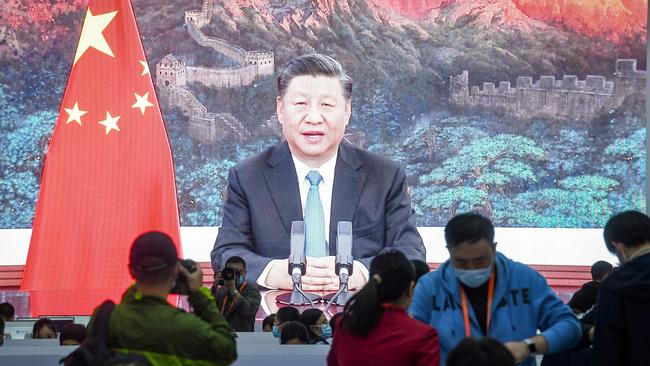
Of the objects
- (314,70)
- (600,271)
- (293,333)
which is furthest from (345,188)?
(293,333)

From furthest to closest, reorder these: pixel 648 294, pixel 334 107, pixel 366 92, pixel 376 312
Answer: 1. pixel 366 92
2. pixel 334 107
3. pixel 648 294
4. pixel 376 312

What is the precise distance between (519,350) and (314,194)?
492 cm

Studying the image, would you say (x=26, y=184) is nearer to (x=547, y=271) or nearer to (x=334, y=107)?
(x=334, y=107)

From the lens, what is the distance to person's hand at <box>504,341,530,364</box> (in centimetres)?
263

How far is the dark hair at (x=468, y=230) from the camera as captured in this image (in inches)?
109

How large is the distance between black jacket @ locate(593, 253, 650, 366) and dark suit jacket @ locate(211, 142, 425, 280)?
13.7 feet

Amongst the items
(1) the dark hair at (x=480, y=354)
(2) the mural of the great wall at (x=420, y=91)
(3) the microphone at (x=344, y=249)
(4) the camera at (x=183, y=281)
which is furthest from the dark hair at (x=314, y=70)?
(1) the dark hair at (x=480, y=354)

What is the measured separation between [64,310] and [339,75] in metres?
2.72

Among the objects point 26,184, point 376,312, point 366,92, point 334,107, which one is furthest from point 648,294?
point 26,184

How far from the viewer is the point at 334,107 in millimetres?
7648

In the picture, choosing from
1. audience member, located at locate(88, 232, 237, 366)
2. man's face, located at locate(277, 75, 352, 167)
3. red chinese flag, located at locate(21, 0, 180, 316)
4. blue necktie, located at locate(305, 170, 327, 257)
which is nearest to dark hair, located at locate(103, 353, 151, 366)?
audience member, located at locate(88, 232, 237, 366)

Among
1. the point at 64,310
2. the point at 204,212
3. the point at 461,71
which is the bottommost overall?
the point at 64,310

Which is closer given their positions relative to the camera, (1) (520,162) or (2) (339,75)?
(2) (339,75)

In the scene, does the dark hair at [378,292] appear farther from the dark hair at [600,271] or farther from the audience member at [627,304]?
the dark hair at [600,271]
